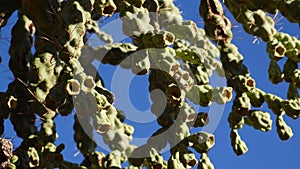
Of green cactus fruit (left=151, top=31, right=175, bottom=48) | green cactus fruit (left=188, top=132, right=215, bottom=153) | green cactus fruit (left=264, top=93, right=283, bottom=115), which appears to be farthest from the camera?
green cactus fruit (left=264, top=93, right=283, bottom=115)

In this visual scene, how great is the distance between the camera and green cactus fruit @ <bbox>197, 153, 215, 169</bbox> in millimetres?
2643

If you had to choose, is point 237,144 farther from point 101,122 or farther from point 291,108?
point 101,122

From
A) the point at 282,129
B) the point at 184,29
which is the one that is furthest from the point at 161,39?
the point at 282,129

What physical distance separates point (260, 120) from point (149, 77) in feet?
1.62

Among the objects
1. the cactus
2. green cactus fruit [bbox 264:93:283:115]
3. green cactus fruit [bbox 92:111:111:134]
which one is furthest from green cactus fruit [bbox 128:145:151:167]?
green cactus fruit [bbox 264:93:283:115]

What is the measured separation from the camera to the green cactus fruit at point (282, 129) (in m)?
2.79

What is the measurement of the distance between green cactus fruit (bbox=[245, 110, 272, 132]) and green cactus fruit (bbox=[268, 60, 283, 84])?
166 millimetres

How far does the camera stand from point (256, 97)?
8.96ft

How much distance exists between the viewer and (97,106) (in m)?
Result: 2.33

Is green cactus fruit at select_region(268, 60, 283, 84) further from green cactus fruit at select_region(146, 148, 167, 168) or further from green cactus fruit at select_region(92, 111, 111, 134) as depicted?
green cactus fruit at select_region(92, 111, 111, 134)

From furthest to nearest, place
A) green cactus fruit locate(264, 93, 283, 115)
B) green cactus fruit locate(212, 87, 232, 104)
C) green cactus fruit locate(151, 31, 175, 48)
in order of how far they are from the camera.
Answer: green cactus fruit locate(264, 93, 283, 115) < green cactus fruit locate(212, 87, 232, 104) < green cactus fruit locate(151, 31, 175, 48)

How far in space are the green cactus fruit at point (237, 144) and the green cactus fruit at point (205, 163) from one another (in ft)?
0.53

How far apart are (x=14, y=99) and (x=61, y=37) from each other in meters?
0.49

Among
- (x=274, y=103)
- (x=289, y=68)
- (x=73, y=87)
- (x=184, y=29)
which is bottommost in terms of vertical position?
(x=73, y=87)
